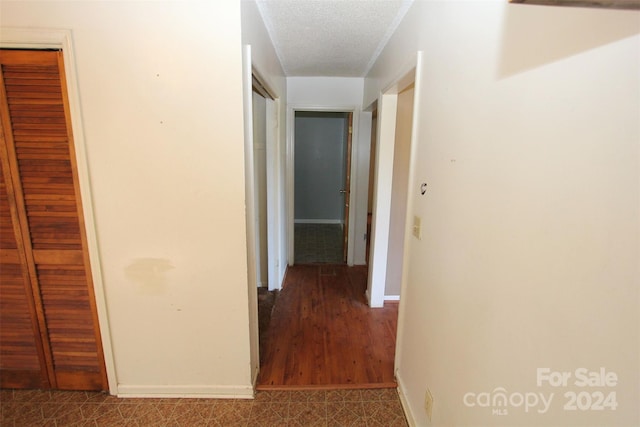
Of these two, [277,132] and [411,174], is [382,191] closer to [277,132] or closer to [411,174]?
[411,174]

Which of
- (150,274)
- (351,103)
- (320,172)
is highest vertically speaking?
(351,103)

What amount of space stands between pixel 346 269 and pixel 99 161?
290cm

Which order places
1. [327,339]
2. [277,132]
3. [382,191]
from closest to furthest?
1. [327,339]
2. [382,191]
3. [277,132]

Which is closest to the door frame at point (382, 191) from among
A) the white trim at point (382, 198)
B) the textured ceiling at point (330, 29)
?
the white trim at point (382, 198)

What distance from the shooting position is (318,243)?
4.89 metres

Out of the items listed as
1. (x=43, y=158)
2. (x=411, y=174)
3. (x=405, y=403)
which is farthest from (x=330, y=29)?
(x=405, y=403)

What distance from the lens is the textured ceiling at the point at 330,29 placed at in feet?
5.74

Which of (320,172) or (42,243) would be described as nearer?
(42,243)

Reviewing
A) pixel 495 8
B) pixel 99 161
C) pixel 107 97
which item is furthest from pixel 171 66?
pixel 495 8

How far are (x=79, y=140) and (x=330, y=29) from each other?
1710 mm

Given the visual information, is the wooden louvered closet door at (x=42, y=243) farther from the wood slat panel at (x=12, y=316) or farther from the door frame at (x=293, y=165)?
the door frame at (x=293, y=165)

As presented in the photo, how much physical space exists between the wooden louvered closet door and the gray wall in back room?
4528 mm

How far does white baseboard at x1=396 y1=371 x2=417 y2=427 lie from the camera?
1.55 m

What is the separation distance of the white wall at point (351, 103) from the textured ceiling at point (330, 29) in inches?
16.5
